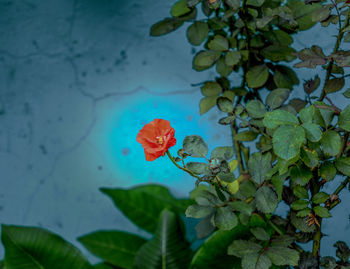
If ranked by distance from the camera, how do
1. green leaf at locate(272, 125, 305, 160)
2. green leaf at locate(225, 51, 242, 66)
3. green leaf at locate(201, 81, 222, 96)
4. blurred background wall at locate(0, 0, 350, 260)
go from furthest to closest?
blurred background wall at locate(0, 0, 350, 260) < green leaf at locate(201, 81, 222, 96) < green leaf at locate(225, 51, 242, 66) < green leaf at locate(272, 125, 305, 160)

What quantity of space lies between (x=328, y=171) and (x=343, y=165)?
0.02m

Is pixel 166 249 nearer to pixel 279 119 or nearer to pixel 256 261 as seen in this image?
pixel 256 261

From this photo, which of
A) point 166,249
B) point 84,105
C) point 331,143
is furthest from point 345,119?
point 84,105

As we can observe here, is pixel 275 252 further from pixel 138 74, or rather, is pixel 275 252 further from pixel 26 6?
pixel 26 6

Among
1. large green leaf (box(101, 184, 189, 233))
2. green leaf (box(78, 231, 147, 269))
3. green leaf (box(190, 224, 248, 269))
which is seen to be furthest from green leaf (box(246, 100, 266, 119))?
green leaf (box(78, 231, 147, 269))

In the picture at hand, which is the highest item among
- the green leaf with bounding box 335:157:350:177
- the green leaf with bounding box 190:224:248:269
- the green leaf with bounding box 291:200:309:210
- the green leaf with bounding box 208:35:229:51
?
the green leaf with bounding box 208:35:229:51

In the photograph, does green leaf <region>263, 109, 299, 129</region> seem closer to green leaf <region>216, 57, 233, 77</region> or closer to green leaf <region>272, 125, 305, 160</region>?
green leaf <region>272, 125, 305, 160</region>

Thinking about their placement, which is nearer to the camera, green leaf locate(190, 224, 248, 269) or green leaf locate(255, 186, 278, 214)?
green leaf locate(255, 186, 278, 214)

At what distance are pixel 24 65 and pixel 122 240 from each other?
559mm

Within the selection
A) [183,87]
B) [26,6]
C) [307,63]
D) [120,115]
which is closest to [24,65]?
[26,6]

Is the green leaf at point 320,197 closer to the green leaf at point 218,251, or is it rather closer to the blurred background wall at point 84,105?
the green leaf at point 218,251

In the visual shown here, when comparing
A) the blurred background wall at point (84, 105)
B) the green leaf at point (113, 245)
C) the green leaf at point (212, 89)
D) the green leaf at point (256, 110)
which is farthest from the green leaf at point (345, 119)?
the green leaf at point (113, 245)

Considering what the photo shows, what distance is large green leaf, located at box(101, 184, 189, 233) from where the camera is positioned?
1054 millimetres

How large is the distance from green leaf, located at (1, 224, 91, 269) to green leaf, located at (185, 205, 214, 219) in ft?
1.45
